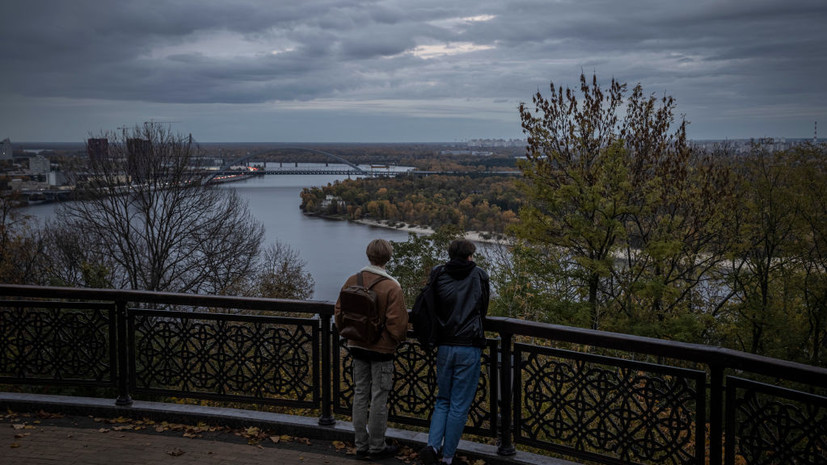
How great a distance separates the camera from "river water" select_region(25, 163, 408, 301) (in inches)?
2083

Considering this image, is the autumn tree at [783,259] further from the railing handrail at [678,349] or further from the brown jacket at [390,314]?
the brown jacket at [390,314]

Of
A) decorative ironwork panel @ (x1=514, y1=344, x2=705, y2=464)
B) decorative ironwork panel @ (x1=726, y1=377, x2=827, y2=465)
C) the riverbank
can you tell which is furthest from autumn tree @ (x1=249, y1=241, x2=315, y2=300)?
decorative ironwork panel @ (x1=726, y1=377, x2=827, y2=465)

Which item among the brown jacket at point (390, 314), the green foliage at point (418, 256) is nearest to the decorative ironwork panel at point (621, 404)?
the brown jacket at point (390, 314)

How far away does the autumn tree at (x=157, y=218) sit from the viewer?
32.2 m

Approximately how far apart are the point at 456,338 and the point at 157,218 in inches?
1312

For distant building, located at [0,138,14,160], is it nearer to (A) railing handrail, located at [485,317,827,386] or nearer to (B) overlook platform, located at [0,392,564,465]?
(B) overlook platform, located at [0,392,564,465]

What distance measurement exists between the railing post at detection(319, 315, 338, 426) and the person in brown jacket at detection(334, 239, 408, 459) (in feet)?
1.10

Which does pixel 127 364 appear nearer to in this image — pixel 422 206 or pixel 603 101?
pixel 603 101

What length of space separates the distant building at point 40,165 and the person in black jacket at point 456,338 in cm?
5654

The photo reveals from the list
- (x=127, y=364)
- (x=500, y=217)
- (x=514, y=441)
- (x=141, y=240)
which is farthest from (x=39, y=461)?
(x=500, y=217)

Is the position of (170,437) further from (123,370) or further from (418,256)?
(418,256)

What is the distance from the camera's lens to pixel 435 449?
14.2 feet

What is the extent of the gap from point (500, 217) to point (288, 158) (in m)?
54.2

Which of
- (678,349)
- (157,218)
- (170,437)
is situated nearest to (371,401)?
(170,437)
